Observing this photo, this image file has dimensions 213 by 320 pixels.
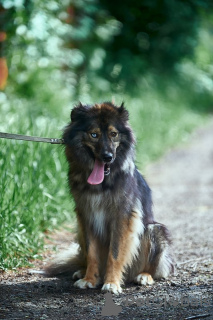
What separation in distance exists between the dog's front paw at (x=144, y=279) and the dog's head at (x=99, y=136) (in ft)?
3.14

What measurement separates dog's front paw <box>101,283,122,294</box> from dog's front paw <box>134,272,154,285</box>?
0.89 ft

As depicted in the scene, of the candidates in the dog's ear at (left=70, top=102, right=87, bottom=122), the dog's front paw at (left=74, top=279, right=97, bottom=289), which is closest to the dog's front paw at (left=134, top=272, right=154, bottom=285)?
the dog's front paw at (left=74, top=279, right=97, bottom=289)

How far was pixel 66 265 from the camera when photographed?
5027mm

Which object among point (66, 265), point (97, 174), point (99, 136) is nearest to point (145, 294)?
point (66, 265)

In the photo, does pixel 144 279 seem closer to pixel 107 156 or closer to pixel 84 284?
pixel 84 284

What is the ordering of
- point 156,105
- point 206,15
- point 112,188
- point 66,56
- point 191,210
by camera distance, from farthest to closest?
point 206,15
point 156,105
point 66,56
point 191,210
point 112,188

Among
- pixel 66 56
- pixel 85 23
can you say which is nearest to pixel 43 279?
pixel 66 56

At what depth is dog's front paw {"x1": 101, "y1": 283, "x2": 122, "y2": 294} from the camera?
4412 mm

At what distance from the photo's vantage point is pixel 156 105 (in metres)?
13.7

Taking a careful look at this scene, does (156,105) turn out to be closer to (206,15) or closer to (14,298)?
(206,15)

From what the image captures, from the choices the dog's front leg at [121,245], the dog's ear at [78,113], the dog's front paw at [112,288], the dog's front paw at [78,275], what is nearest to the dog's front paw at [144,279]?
the dog's front leg at [121,245]

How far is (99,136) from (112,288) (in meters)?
1.24

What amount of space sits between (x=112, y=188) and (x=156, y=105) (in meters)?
9.40

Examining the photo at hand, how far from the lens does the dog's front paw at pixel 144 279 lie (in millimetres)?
4668
